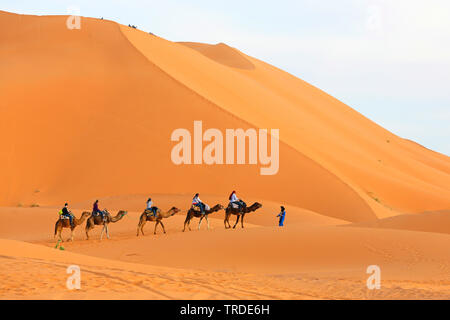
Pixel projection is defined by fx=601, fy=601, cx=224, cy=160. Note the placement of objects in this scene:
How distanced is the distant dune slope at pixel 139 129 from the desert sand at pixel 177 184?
123 mm

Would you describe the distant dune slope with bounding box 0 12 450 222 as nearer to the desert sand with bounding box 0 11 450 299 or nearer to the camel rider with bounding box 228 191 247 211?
the desert sand with bounding box 0 11 450 299

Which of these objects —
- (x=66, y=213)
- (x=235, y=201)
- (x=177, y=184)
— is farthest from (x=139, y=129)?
(x=66, y=213)

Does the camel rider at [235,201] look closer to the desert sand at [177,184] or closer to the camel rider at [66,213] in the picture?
the desert sand at [177,184]

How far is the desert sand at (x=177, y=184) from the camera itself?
12.4 meters

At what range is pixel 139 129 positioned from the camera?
1510 inches

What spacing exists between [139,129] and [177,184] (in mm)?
5269

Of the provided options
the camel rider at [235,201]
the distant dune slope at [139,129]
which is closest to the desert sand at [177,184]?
the distant dune slope at [139,129]

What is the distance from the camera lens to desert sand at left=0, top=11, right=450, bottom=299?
486 inches

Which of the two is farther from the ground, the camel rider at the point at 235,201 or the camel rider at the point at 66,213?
the camel rider at the point at 235,201

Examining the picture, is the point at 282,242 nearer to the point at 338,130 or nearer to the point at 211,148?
the point at 211,148

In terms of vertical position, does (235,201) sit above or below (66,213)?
above

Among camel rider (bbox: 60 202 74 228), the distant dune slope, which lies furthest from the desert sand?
camel rider (bbox: 60 202 74 228)

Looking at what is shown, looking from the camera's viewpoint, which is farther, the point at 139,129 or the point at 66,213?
the point at 139,129

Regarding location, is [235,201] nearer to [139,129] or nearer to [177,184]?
[177,184]
